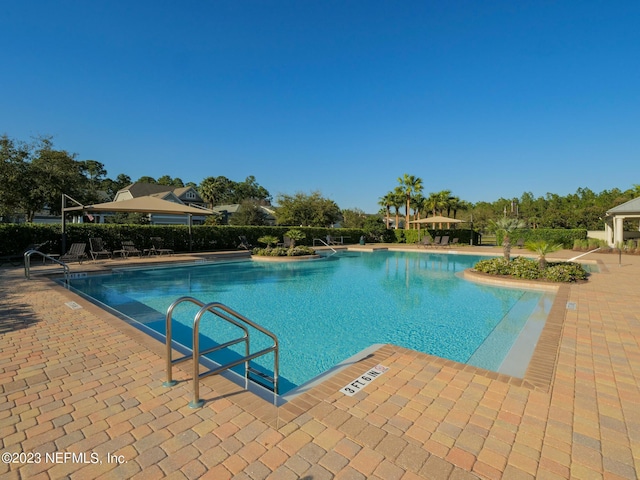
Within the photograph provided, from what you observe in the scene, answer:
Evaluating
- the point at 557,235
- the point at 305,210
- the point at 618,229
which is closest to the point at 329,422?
the point at 618,229

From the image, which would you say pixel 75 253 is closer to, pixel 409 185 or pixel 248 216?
pixel 248 216

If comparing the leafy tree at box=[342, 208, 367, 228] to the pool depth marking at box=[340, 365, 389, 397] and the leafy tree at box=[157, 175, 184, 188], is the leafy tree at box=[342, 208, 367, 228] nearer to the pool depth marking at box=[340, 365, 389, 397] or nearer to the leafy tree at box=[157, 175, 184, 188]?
the pool depth marking at box=[340, 365, 389, 397]

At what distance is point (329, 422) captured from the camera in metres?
2.58

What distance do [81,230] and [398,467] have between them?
1699 cm

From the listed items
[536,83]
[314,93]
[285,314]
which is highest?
[314,93]

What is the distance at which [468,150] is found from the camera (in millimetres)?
24734

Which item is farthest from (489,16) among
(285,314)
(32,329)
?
(32,329)

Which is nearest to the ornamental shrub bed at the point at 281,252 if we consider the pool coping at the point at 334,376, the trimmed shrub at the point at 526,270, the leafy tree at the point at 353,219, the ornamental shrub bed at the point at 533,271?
the ornamental shrub bed at the point at 533,271

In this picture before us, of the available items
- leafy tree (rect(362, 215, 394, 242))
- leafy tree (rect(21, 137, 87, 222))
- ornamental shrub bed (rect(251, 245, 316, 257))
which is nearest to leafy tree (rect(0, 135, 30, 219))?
leafy tree (rect(21, 137, 87, 222))

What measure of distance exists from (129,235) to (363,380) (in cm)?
1602

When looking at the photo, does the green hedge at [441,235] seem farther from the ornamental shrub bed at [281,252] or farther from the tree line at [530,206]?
the ornamental shrub bed at [281,252]

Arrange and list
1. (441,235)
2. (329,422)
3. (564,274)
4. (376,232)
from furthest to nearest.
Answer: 1. (376,232)
2. (441,235)
3. (564,274)
4. (329,422)

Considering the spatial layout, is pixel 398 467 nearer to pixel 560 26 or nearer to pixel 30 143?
pixel 560 26

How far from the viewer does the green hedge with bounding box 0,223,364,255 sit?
13.0 metres
